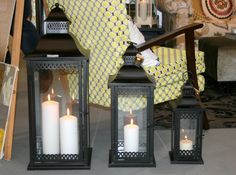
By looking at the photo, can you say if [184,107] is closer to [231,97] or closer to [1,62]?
[1,62]

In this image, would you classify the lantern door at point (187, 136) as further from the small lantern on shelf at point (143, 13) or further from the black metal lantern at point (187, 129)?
the small lantern on shelf at point (143, 13)

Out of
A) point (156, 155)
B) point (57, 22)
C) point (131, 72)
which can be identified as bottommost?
point (156, 155)

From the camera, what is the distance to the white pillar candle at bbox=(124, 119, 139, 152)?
2686 millimetres

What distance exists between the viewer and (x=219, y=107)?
4.02 meters

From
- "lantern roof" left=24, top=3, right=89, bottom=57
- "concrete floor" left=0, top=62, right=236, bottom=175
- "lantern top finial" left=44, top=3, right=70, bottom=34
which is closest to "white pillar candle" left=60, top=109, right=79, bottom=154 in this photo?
"concrete floor" left=0, top=62, right=236, bottom=175

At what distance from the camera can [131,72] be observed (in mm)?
2650

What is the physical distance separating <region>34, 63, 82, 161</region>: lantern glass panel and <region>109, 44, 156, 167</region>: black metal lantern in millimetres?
208

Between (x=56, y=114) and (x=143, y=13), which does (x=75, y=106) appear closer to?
(x=56, y=114)

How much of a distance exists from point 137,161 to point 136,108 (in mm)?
309

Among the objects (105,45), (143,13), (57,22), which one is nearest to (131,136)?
(105,45)

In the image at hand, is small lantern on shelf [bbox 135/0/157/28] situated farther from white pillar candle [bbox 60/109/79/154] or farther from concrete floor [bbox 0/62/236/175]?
white pillar candle [bbox 60/109/79/154]

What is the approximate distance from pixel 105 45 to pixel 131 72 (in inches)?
14.4

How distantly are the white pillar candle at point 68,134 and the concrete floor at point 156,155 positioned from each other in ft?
0.43

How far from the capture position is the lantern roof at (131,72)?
2.63 m
